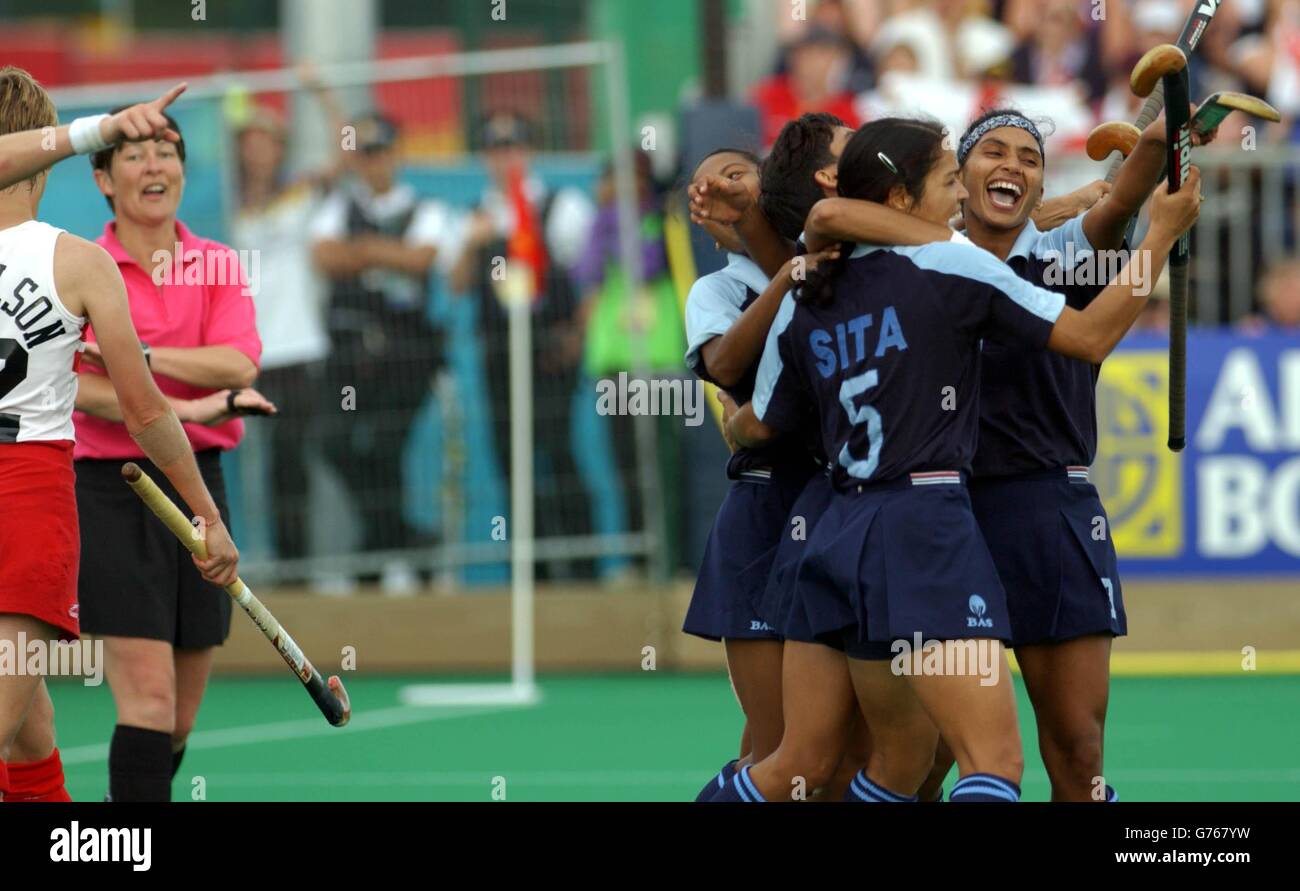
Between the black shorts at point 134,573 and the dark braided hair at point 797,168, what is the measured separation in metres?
2.20

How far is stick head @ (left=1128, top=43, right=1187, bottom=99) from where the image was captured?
515cm

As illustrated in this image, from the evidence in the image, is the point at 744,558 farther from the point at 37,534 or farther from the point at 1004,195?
the point at 37,534

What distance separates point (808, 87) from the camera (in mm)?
13453

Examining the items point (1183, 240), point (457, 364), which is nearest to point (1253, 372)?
point (457, 364)

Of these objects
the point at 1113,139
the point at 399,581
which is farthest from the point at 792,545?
the point at 399,581

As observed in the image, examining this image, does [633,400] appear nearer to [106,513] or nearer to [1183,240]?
[106,513]

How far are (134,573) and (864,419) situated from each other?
2.69 m

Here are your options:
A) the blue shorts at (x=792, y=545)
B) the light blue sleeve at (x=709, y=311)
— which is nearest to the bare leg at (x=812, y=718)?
→ the blue shorts at (x=792, y=545)

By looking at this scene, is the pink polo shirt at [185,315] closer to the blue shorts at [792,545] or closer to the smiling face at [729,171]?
the smiling face at [729,171]

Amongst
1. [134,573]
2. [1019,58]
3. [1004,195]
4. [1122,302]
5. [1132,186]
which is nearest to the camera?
[1122,302]

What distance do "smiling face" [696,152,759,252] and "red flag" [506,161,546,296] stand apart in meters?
5.97

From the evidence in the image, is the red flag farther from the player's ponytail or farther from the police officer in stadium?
the player's ponytail

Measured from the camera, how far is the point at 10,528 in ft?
18.1

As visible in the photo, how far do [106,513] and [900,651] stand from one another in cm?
287
